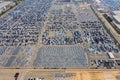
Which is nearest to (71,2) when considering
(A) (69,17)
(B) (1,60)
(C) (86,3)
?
(C) (86,3)

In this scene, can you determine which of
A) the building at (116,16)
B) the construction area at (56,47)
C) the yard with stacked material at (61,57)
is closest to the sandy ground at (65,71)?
the construction area at (56,47)

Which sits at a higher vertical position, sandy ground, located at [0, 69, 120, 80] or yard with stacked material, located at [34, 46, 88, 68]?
sandy ground, located at [0, 69, 120, 80]

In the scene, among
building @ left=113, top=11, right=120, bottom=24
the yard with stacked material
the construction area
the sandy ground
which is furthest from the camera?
building @ left=113, top=11, right=120, bottom=24

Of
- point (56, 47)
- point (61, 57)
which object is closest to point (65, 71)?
point (61, 57)

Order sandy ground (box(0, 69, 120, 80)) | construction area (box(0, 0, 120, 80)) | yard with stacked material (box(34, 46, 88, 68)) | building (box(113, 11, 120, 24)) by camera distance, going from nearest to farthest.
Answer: sandy ground (box(0, 69, 120, 80))
construction area (box(0, 0, 120, 80))
yard with stacked material (box(34, 46, 88, 68))
building (box(113, 11, 120, 24))

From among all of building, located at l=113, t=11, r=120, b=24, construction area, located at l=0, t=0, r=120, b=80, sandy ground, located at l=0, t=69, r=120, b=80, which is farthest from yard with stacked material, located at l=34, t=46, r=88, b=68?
building, located at l=113, t=11, r=120, b=24

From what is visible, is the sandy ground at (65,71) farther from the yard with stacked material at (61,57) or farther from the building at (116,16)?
the building at (116,16)

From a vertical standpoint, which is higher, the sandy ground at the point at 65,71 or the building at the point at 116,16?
the sandy ground at the point at 65,71

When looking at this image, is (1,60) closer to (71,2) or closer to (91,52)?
(91,52)

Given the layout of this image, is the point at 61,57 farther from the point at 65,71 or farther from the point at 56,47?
the point at 65,71

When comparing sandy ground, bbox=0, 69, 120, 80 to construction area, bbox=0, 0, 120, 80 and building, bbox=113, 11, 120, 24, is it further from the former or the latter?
building, bbox=113, 11, 120, 24

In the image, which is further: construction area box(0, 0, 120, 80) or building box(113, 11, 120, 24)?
building box(113, 11, 120, 24)
